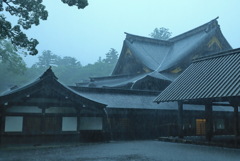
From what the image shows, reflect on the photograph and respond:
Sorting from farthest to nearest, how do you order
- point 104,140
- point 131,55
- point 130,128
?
1. point 131,55
2. point 130,128
3. point 104,140

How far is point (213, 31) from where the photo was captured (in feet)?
99.5

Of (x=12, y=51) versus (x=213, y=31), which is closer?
(x=213, y=31)

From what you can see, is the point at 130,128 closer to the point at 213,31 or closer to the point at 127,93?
the point at 127,93

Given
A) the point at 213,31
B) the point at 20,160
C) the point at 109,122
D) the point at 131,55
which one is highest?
the point at 213,31

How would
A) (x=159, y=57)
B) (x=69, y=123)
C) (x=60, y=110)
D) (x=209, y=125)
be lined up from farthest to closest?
1. (x=159, y=57)
2. (x=69, y=123)
3. (x=60, y=110)
4. (x=209, y=125)

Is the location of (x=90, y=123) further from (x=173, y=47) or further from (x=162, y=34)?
(x=162, y=34)

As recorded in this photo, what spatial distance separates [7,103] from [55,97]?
2.77 m

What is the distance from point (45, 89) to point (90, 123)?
3.88 meters

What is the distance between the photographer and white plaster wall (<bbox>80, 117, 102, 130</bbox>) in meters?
17.9

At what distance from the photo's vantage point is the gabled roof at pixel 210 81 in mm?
13727

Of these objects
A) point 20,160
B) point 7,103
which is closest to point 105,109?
point 7,103

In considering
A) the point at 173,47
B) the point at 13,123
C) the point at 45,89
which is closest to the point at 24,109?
the point at 13,123

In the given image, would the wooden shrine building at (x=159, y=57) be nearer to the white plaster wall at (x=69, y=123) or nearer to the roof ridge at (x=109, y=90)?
the roof ridge at (x=109, y=90)

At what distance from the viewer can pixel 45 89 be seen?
53.3 feet
